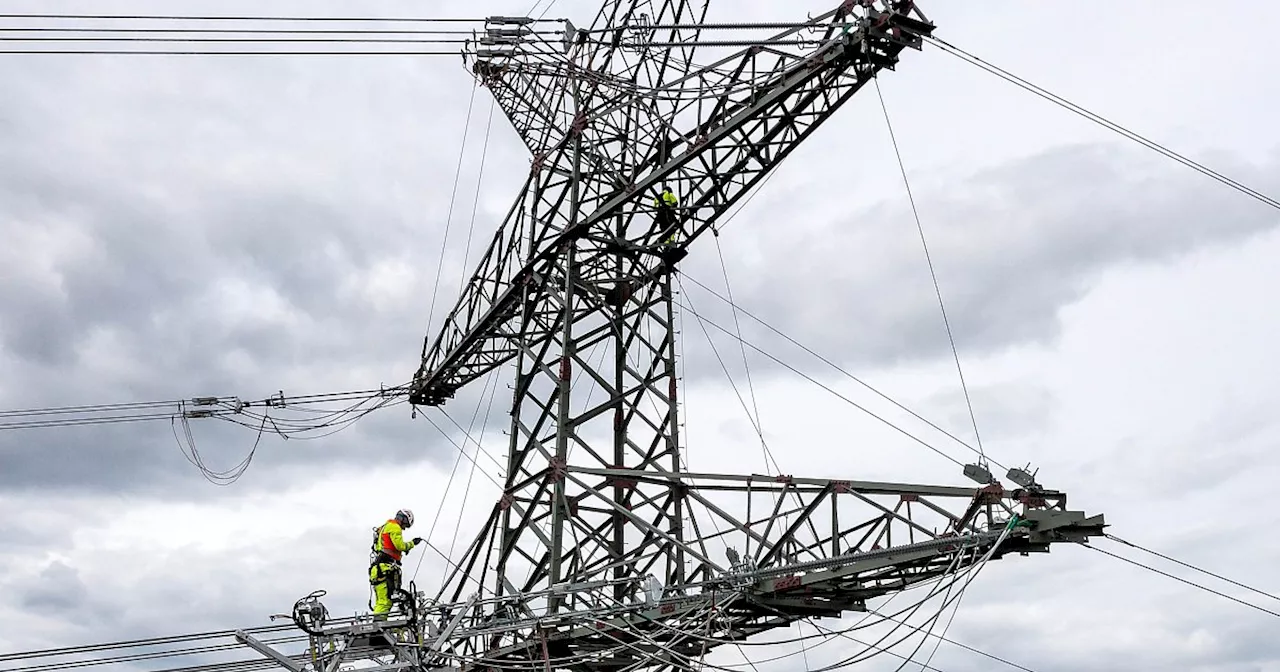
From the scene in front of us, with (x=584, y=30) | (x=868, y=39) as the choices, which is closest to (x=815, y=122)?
→ (x=868, y=39)

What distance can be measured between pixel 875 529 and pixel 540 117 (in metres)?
11.4

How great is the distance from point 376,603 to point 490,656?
2351mm

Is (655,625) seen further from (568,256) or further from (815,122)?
(815,122)

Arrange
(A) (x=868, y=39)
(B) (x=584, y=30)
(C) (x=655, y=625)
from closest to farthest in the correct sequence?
(A) (x=868, y=39) → (C) (x=655, y=625) → (B) (x=584, y=30)

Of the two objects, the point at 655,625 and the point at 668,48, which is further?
the point at 668,48

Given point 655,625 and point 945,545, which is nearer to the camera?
point 945,545

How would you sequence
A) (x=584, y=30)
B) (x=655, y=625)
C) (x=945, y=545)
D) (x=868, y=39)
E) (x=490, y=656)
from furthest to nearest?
(x=584, y=30) < (x=490, y=656) < (x=655, y=625) < (x=868, y=39) < (x=945, y=545)

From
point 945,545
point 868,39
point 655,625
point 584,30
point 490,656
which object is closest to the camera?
point 945,545

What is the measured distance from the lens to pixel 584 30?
82.3 feet

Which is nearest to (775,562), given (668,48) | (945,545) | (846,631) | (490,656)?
(846,631)

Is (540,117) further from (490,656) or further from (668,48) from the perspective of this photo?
(490,656)

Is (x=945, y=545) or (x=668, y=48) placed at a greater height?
(x=668, y=48)

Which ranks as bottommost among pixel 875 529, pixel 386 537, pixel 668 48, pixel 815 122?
pixel 875 529

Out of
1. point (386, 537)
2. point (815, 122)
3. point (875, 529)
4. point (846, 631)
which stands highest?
point (815, 122)
